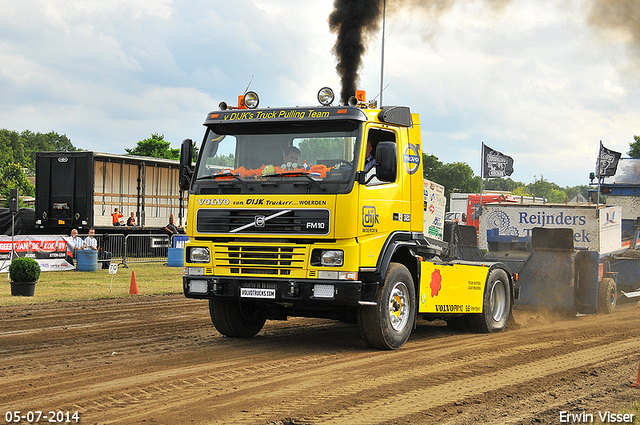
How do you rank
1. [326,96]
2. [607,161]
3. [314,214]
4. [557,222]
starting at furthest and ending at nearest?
[607,161]
[557,222]
[326,96]
[314,214]

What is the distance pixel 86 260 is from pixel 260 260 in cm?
1599

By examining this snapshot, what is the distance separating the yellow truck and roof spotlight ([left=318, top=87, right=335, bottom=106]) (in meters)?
0.02

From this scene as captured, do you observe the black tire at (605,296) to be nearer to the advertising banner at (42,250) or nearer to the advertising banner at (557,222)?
the advertising banner at (557,222)

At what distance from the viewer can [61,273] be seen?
2212 cm

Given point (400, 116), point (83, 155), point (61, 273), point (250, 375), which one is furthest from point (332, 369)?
point (83, 155)

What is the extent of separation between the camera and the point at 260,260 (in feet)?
28.6

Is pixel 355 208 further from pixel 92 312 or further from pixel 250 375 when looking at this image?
pixel 92 312

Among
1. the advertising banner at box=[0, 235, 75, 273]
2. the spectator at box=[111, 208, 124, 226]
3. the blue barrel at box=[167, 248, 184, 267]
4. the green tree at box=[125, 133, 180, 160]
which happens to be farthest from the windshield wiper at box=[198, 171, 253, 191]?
the green tree at box=[125, 133, 180, 160]

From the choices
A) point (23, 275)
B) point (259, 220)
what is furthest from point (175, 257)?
point (259, 220)

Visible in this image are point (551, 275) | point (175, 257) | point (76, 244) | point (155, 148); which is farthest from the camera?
point (155, 148)

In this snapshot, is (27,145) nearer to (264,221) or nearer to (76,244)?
(76,244)

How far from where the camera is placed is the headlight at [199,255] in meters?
8.99

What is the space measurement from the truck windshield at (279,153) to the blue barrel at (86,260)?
15.1 m

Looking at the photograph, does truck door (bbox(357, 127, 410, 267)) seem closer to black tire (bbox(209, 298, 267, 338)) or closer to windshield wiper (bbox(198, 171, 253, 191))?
windshield wiper (bbox(198, 171, 253, 191))
